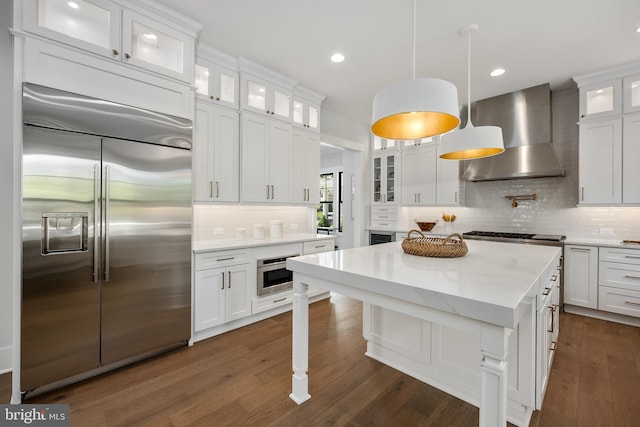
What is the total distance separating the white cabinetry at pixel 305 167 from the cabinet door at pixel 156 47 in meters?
1.54

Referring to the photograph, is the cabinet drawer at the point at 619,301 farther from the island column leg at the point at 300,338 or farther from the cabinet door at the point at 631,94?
the island column leg at the point at 300,338

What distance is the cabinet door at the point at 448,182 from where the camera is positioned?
175 inches

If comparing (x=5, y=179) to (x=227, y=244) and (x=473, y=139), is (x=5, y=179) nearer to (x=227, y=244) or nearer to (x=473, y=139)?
(x=227, y=244)

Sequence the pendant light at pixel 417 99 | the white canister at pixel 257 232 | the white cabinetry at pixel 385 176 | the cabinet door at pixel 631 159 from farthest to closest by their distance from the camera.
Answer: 1. the white cabinetry at pixel 385 176
2. the white canister at pixel 257 232
3. the cabinet door at pixel 631 159
4. the pendant light at pixel 417 99

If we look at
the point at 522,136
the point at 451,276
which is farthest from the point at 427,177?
the point at 451,276

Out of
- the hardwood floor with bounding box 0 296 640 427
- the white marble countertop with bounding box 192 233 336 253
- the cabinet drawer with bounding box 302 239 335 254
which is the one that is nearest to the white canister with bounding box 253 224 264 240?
the white marble countertop with bounding box 192 233 336 253

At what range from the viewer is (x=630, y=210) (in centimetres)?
341

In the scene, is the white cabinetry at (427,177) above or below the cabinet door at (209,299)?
above

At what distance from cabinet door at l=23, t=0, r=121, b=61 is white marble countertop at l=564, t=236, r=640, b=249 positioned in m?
5.06

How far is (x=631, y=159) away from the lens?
10.4ft

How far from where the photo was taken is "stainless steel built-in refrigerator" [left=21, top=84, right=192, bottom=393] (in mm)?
1816

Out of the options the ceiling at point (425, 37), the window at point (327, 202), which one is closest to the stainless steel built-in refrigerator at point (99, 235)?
the ceiling at point (425, 37)

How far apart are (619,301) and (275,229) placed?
4035 mm

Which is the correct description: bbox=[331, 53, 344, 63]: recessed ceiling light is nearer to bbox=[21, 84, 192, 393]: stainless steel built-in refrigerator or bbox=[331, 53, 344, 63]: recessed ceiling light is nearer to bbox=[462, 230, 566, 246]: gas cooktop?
→ bbox=[21, 84, 192, 393]: stainless steel built-in refrigerator
